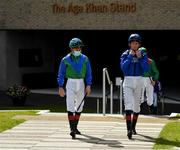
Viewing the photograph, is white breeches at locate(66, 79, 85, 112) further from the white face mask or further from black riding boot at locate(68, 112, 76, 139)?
the white face mask

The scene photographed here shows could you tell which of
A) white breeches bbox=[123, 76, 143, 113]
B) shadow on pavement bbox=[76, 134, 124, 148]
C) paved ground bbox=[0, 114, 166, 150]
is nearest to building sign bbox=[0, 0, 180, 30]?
paved ground bbox=[0, 114, 166, 150]

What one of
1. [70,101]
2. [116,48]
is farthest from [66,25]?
[70,101]

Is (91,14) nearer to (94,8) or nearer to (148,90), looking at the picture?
(94,8)

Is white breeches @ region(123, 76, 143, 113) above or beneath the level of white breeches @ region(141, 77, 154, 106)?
above

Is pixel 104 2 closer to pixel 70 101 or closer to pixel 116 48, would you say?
pixel 116 48

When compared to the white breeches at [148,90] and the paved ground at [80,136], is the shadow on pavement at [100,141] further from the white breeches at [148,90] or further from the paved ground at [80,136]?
the white breeches at [148,90]

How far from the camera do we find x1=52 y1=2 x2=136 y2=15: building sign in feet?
96.7

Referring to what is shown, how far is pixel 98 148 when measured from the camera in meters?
10.9

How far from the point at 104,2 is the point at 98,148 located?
63.2 ft

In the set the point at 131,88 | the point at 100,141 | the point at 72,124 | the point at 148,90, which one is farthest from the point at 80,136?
the point at 148,90

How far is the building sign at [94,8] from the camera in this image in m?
29.5

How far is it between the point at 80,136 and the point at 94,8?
1798 cm

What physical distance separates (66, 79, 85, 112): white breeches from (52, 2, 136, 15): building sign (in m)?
17.2

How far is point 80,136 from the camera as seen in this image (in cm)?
1242
